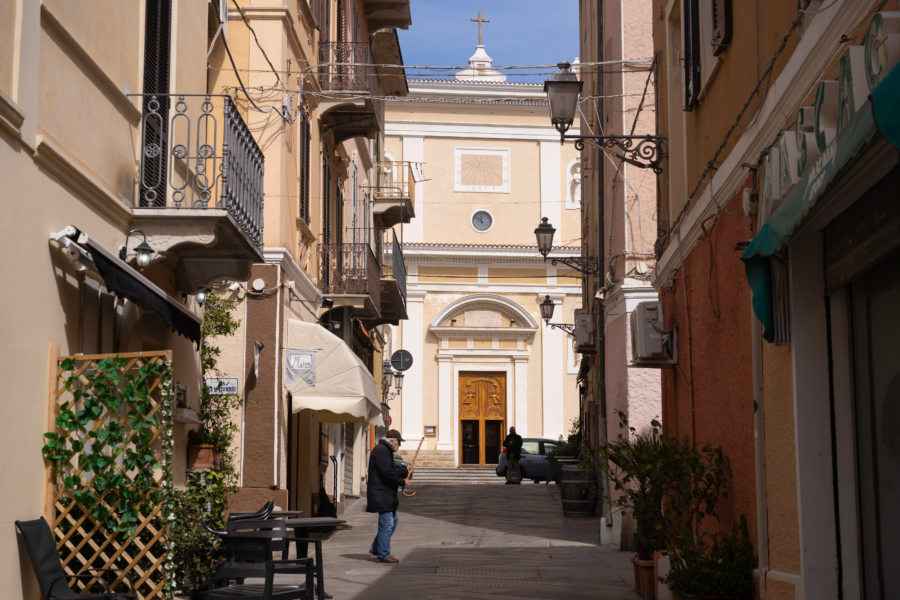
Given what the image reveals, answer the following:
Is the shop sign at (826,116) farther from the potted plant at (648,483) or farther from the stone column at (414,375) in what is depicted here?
the stone column at (414,375)

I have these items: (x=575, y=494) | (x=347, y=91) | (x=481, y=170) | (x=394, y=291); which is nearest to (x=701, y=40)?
(x=347, y=91)

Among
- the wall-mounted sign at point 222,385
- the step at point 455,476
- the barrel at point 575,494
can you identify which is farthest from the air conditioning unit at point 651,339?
the step at point 455,476

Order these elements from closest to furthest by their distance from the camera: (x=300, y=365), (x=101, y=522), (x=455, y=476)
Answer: (x=101, y=522), (x=300, y=365), (x=455, y=476)

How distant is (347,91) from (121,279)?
36.1ft

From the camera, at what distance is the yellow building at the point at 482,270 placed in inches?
1681

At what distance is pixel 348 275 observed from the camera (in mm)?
20828

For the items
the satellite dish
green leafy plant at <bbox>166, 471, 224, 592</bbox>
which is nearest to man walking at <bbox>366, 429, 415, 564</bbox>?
green leafy plant at <bbox>166, 471, 224, 592</bbox>

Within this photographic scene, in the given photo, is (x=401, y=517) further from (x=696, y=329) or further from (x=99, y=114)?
(x=99, y=114)

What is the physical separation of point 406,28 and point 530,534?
12.8m

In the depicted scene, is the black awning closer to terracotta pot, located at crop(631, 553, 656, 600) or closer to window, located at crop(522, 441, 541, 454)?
terracotta pot, located at crop(631, 553, 656, 600)

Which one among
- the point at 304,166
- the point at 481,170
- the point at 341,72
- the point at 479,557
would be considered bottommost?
the point at 479,557

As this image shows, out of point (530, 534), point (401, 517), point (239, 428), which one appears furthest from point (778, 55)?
point (401, 517)

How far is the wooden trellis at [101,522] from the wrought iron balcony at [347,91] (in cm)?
1093

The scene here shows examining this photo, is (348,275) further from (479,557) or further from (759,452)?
(759,452)
